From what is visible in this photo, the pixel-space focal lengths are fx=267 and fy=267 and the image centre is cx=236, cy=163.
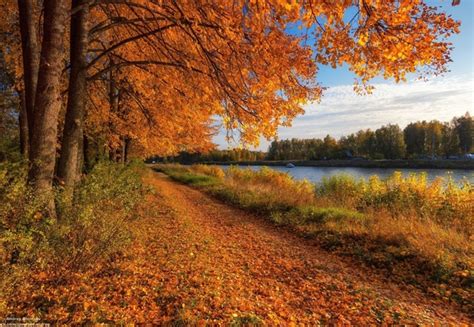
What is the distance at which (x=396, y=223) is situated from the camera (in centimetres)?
660

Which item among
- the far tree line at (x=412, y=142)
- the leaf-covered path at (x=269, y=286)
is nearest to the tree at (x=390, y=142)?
the far tree line at (x=412, y=142)

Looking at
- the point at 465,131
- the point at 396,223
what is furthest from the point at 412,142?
the point at 396,223

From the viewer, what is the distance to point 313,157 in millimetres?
96125

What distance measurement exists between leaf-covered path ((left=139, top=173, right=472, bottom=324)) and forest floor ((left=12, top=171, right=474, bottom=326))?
1 centimetres

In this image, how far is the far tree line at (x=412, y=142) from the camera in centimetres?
6919

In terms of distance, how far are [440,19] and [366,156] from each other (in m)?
87.0

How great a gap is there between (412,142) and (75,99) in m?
88.1

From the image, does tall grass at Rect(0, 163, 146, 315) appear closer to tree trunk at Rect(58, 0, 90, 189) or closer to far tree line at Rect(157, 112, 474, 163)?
tree trunk at Rect(58, 0, 90, 189)

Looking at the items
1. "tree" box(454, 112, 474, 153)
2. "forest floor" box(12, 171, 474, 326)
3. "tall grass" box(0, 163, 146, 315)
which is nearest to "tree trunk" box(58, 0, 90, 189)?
"tall grass" box(0, 163, 146, 315)

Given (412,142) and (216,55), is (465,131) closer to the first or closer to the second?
(412,142)

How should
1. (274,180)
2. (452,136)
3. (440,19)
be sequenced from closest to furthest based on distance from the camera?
(440,19) < (274,180) < (452,136)

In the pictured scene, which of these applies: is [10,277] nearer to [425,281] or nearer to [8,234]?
[8,234]

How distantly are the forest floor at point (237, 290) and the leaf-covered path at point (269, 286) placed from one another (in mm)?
14

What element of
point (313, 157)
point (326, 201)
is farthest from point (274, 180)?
point (313, 157)
